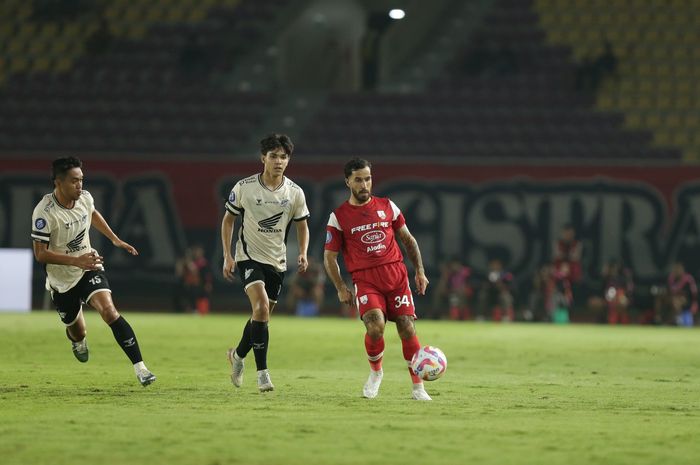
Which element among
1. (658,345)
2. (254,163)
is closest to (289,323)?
(254,163)

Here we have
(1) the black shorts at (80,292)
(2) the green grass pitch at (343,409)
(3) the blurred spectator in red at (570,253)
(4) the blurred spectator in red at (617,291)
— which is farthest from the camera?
(3) the blurred spectator in red at (570,253)

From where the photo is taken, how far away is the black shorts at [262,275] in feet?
38.6

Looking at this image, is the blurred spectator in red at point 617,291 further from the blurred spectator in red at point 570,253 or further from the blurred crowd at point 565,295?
the blurred spectator in red at point 570,253

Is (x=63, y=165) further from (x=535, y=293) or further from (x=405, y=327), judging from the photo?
(x=535, y=293)

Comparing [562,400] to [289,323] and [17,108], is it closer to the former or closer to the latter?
[289,323]

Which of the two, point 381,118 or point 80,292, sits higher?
point 381,118

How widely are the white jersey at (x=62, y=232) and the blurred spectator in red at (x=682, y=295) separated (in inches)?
791

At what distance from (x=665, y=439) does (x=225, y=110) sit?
26446 millimetres

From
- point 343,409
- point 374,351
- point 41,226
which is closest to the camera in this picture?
point 343,409

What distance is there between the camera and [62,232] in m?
11.9

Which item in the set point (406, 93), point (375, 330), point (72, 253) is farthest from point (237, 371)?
point (406, 93)

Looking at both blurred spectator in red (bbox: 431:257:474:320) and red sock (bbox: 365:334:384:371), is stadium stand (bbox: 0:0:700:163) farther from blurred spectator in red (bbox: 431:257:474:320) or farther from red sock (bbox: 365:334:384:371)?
red sock (bbox: 365:334:384:371)

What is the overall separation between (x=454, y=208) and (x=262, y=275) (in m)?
20.0

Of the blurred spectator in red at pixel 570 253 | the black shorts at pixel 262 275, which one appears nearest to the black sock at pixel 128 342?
the black shorts at pixel 262 275
